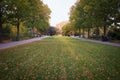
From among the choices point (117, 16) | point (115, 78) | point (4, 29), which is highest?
→ point (117, 16)

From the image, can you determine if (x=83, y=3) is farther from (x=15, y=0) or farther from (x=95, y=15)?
(x=15, y=0)

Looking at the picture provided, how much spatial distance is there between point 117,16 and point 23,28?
21840 mm

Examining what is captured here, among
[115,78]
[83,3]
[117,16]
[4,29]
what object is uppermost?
[83,3]

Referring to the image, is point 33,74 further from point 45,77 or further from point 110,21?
point 110,21

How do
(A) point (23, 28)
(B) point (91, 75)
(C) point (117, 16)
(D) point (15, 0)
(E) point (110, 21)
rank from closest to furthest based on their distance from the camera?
1. (B) point (91, 75)
2. (D) point (15, 0)
3. (C) point (117, 16)
4. (E) point (110, 21)
5. (A) point (23, 28)

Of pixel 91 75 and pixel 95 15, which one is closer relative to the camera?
pixel 91 75

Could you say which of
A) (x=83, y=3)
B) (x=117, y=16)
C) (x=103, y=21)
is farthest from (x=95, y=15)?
(x=83, y=3)

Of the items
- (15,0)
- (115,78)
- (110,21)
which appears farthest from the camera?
(110,21)

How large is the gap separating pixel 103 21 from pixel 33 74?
2858cm

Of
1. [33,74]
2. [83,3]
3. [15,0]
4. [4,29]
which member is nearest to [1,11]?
[15,0]

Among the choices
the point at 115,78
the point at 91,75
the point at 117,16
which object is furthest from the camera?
the point at 117,16

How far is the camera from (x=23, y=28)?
4375cm

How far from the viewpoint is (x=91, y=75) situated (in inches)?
276

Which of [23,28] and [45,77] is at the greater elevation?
[23,28]
